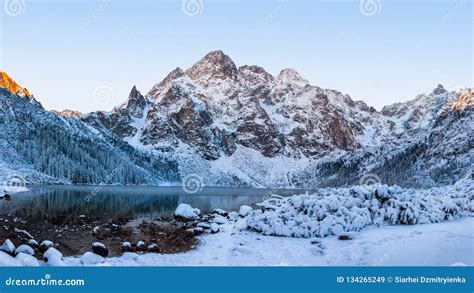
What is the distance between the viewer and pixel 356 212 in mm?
24250

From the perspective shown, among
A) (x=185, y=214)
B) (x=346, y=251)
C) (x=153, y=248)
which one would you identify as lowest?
(x=185, y=214)

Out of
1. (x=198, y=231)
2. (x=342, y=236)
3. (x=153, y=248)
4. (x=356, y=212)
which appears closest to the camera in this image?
(x=153, y=248)

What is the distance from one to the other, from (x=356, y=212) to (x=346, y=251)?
6.52m

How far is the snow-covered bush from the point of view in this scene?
23156 mm

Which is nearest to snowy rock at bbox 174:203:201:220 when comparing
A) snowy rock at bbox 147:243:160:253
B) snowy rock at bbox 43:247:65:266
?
snowy rock at bbox 147:243:160:253

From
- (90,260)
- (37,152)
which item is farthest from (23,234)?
(37,152)

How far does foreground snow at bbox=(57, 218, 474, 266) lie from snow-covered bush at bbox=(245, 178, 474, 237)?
3.30 feet

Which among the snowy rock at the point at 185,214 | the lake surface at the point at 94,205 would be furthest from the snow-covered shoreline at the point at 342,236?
the lake surface at the point at 94,205

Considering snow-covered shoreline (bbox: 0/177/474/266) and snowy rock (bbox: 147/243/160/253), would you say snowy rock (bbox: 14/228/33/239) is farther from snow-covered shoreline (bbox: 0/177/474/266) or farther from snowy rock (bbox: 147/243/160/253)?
snowy rock (bbox: 147/243/160/253)

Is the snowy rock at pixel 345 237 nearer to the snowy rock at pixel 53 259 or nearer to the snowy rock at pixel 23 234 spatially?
the snowy rock at pixel 53 259

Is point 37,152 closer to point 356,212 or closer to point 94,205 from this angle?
point 94,205
